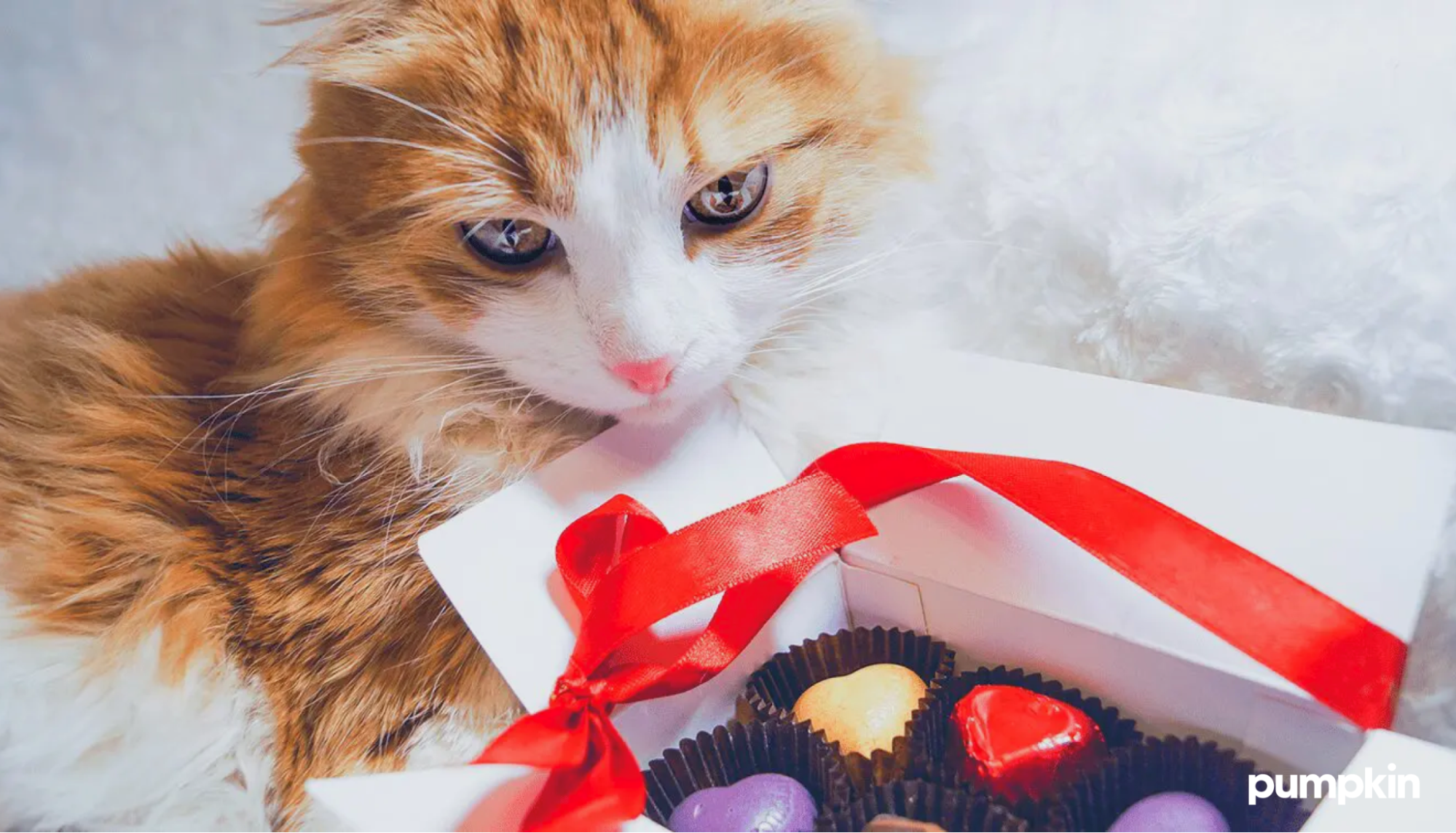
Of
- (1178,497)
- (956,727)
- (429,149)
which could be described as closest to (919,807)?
(956,727)

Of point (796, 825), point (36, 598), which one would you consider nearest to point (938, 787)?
point (796, 825)

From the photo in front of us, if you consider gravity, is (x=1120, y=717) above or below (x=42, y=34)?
below

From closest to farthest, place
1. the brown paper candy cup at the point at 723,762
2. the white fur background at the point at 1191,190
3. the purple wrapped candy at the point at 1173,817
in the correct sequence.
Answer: the purple wrapped candy at the point at 1173,817, the brown paper candy cup at the point at 723,762, the white fur background at the point at 1191,190

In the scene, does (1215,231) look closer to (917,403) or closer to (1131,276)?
(1131,276)

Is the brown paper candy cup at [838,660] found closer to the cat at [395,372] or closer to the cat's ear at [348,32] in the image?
the cat at [395,372]

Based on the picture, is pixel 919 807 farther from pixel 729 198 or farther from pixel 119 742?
pixel 119 742

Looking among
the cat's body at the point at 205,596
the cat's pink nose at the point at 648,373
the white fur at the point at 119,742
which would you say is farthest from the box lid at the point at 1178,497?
the white fur at the point at 119,742

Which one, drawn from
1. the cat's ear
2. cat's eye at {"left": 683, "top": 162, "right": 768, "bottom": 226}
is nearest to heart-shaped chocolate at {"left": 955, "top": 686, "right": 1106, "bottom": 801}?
cat's eye at {"left": 683, "top": 162, "right": 768, "bottom": 226}
